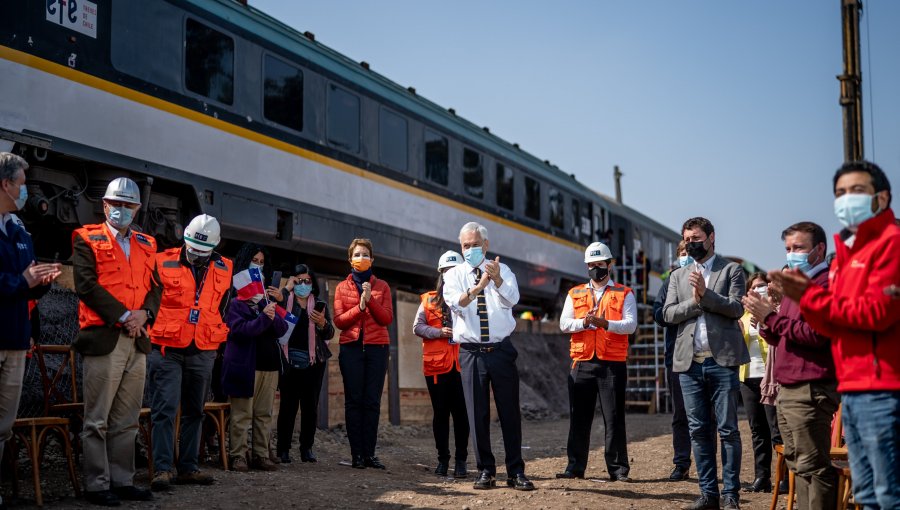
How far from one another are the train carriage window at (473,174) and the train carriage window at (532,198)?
2.48 m

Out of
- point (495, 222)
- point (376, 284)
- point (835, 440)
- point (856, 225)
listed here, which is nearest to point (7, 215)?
point (376, 284)

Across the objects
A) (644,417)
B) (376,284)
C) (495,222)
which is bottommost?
(644,417)

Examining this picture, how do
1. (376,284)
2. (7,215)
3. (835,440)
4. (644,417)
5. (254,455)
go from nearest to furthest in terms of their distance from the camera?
(7,215) → (835,440) → (254,455) → (376,284) → (644,417)

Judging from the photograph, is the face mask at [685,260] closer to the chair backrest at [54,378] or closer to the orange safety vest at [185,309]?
the orange safety vest at [185,309]

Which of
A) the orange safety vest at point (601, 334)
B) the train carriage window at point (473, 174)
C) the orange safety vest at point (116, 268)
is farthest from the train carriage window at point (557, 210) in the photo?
the orange safety vest at point (116, 268)

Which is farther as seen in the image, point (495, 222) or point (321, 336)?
point (495, 222)

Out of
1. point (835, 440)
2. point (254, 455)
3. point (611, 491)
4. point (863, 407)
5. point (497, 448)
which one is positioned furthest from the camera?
point (497, 448)

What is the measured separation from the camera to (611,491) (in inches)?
311

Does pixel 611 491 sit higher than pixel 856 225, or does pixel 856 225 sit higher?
pixel 856 225

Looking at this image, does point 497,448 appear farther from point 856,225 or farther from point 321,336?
point 856,225

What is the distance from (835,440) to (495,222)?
39.4 ft

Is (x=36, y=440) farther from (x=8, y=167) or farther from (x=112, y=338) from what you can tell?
(x=8, y=167)

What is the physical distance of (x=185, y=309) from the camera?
24.0 feet

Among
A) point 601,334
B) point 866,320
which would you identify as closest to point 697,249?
point 601,334
